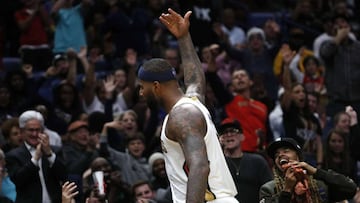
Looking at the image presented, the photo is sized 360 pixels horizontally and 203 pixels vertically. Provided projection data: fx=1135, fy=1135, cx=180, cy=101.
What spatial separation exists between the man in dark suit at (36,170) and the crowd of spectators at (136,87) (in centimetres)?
1

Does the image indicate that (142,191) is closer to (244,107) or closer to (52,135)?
(52,135)

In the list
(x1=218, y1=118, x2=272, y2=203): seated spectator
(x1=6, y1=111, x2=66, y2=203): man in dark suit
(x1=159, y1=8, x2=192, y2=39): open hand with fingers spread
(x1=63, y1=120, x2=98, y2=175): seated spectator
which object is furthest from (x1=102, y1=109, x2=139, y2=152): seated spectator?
(x1=159, y1=8, x2=192, y2=39): open hand with fingers spread

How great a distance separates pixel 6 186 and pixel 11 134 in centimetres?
155

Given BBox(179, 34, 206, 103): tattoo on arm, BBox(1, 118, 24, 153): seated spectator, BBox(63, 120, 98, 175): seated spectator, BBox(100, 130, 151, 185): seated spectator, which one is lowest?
BBox(100, 130, 151, 185): seated spectator

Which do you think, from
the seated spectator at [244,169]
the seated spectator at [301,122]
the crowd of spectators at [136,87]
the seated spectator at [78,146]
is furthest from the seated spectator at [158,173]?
the seated spectator at [244,169]

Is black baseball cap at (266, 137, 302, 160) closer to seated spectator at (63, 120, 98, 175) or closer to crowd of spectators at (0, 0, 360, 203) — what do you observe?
crowd of spectators at (0, 0, 360, 203)

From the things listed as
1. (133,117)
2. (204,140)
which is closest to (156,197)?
(133,117)

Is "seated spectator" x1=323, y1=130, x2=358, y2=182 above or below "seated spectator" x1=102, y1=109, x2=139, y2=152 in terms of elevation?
below

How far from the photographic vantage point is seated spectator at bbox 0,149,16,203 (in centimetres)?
1182

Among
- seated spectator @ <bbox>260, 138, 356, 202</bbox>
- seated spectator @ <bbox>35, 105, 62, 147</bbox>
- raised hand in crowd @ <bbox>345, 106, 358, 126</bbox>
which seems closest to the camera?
seated spectator @ <bbox>260, 138, 356, 202</bbox>

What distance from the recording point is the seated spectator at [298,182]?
9008 mm

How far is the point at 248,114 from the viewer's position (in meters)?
15.3

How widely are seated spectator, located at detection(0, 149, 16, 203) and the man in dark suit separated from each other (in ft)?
0.29

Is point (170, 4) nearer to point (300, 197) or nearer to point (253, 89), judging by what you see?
point (253, 89)
